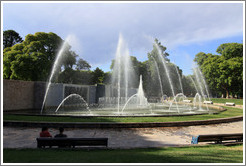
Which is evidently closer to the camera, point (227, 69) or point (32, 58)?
point (32, 58)

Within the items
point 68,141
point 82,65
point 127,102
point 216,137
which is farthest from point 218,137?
point 82,65

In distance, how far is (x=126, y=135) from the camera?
8.97m

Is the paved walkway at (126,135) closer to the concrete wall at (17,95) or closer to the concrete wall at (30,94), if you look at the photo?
the concrete wall at (17,95)

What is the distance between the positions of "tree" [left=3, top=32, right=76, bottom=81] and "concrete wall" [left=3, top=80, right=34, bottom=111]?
1032cm

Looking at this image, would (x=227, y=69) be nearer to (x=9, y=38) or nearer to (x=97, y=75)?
(x=97, y=75)

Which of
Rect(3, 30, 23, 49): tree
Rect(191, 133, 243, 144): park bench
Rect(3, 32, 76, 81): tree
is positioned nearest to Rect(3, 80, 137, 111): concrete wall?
Rect(3, 32, 76, 81): tree

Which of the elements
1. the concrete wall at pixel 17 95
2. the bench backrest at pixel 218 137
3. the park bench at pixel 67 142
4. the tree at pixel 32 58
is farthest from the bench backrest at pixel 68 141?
the tree at pixel 32 58

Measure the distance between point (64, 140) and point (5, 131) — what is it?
446cm

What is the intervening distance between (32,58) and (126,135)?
25736 millimetres

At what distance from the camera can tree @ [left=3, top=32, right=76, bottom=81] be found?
29266 millimetres

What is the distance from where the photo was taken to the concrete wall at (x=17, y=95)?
57.2 ft

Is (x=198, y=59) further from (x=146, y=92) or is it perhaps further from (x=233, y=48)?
(x=146, y=92)

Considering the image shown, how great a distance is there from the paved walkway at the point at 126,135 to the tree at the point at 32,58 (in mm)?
21939

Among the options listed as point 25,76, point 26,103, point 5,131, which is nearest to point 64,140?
point 5,131
